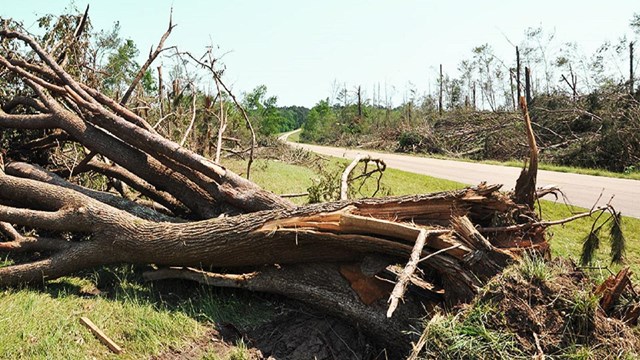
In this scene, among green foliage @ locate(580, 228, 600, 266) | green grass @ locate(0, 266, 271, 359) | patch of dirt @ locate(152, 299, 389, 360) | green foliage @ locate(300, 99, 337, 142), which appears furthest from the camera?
green foliage @ locate(300, 99, 337, 142)

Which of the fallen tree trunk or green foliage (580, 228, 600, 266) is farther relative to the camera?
green foliage (580, 228, 600, 266)

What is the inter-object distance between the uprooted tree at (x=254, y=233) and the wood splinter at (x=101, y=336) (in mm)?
833

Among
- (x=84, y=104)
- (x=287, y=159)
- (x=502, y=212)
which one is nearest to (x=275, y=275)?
(x=502, y=212)

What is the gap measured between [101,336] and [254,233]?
1.30 metres

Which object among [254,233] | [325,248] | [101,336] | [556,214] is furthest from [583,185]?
[101,336]

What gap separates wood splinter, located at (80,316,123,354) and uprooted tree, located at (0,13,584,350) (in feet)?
2.73

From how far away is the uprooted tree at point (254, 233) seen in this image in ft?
11.4

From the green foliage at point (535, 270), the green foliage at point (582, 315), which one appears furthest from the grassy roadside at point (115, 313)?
the green foliage at point (582, 315)

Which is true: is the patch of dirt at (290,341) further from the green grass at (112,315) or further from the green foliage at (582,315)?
the green foliage at (582,315)

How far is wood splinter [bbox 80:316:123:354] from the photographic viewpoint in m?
3.31

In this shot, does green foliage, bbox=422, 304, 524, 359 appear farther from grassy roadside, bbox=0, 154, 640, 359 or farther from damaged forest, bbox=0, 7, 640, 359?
grassy roadside, bbox=0, 154, 640, 359

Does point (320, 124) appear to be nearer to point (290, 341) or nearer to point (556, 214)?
point (556, 214)

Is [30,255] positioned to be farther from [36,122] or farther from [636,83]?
[636,83]

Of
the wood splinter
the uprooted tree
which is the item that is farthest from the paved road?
the wood splinter
